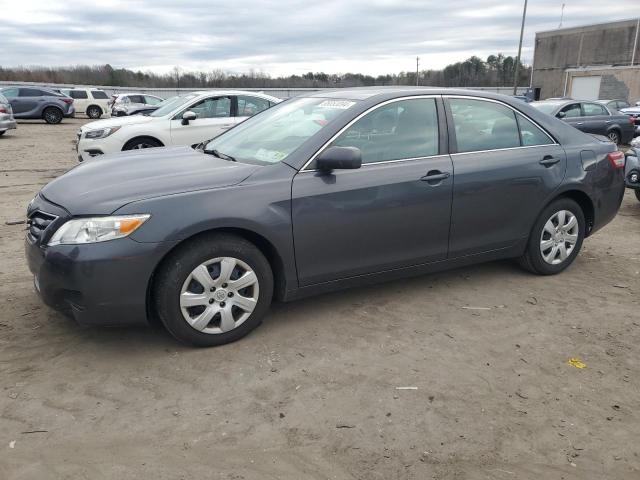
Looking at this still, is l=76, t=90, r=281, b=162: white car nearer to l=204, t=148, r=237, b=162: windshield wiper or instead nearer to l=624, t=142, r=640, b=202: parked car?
l=204, t=148, r=237, b=162: windshield wiper

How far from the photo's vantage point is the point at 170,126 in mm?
9656

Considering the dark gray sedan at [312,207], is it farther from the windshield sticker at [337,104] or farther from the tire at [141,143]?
the tire at [141,143]

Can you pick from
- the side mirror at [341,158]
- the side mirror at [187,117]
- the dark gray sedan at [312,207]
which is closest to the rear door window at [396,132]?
the dark gray sedan at [312,207]

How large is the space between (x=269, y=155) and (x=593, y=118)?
14649mm

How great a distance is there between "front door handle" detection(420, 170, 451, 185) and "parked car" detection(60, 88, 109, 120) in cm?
3046

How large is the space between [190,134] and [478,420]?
26.2ft

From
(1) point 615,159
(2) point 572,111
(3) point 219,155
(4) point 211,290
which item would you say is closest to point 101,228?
(4) point 211,290

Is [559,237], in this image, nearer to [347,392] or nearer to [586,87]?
[347,392]

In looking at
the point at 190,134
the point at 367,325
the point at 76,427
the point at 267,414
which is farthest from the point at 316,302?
the point at 190,134

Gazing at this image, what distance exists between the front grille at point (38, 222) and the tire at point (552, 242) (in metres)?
3.76

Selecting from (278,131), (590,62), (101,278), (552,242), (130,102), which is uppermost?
(590,62)

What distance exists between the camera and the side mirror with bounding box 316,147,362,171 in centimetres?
365

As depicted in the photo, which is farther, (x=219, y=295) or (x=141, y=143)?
(x=141, y=143)

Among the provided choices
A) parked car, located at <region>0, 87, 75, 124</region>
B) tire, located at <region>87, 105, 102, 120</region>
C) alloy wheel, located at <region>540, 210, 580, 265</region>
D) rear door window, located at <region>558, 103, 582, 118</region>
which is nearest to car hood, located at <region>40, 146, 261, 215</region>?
alloy wheel, located at <region>540, 210, 580, 265</region>
